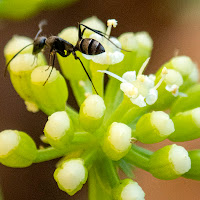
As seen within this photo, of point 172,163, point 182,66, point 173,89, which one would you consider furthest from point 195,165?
point 182,66

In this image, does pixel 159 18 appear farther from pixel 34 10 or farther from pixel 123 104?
pixel 123 104

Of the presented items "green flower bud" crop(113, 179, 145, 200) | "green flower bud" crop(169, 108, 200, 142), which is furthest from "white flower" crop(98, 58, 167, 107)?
"green flower bud" crop(113, 179, 145, 200)

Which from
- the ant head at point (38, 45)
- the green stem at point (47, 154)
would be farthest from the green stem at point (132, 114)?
the ant head at point (38, 45)

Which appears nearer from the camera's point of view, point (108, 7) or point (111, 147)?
point (111, 147)

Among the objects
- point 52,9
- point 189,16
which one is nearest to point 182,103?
point 52,9

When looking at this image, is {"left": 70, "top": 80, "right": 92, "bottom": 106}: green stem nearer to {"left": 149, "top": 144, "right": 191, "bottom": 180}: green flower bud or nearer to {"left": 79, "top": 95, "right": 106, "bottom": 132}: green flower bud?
{"left": 79, "top": 95, "right": 106, "bottom": 132}: green flower bud

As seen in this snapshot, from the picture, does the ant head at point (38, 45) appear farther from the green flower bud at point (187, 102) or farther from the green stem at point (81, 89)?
the green flower bud at point (187, 102)
